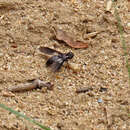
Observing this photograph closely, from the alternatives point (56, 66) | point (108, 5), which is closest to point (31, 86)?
point (56, 66)

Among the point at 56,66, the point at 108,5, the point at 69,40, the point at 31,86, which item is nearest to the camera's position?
the point at 31,86

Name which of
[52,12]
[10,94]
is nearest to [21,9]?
[52,12]

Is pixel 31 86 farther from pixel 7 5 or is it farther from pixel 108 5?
pixel 108 5

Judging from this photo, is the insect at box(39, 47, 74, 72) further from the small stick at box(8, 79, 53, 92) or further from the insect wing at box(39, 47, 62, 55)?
the small stick at box(8, 79, 53, 92)

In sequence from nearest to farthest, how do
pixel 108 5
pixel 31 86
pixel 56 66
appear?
pixel 31 86, pixel 56 66, pixel 108 5

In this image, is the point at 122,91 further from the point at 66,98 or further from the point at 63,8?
the point at 63,8

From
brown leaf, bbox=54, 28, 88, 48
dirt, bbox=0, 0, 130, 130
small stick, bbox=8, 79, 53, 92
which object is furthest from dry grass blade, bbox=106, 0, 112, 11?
small stick, bbox=8, 79, 53, 92

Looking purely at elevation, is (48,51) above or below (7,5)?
below

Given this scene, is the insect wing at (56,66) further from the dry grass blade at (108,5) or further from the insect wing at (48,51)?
the dry grass blade at (108,5)
